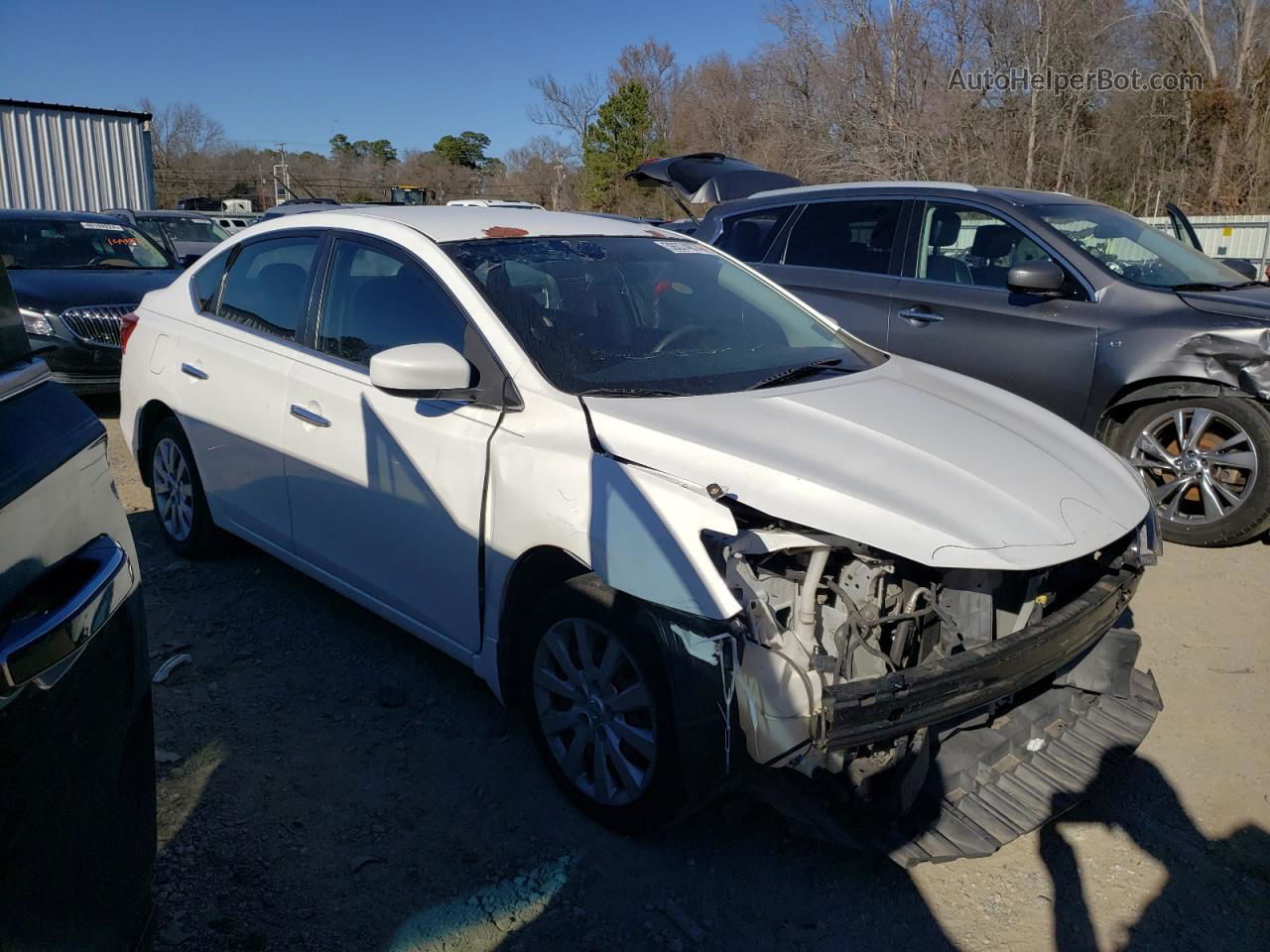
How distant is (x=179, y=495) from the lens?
4.75 meters

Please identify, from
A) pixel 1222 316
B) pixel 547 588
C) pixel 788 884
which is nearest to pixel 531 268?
pixel 547 588

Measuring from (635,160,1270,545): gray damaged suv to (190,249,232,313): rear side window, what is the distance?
3.49 m

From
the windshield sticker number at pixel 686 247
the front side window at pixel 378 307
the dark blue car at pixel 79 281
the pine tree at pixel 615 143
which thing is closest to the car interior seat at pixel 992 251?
the windshield sticker number at pixel 686 247

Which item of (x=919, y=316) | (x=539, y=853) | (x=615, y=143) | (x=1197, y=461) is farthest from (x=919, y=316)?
(x=615, y=143)

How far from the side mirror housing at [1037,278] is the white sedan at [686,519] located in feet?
5.93

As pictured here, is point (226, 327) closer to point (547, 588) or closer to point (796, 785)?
point (547, 588)

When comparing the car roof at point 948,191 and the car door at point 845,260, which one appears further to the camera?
the car door at point 845,260

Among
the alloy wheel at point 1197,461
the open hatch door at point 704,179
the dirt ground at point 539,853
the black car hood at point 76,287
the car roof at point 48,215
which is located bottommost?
the dirt ground at point 539,853

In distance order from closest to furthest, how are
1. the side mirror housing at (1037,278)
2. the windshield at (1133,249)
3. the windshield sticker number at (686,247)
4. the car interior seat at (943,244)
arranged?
the windshield sticker number at (686,247)
the side mirror housing at (1037,278)
the windshield at (1133,249)
the car interior seat at (943,244)

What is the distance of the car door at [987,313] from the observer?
536cm

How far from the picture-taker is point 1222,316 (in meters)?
5.04

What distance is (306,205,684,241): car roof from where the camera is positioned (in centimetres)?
358

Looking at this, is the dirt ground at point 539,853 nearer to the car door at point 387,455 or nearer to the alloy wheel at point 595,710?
the alloy wheel at point 595,710

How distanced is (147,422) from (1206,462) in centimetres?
540
